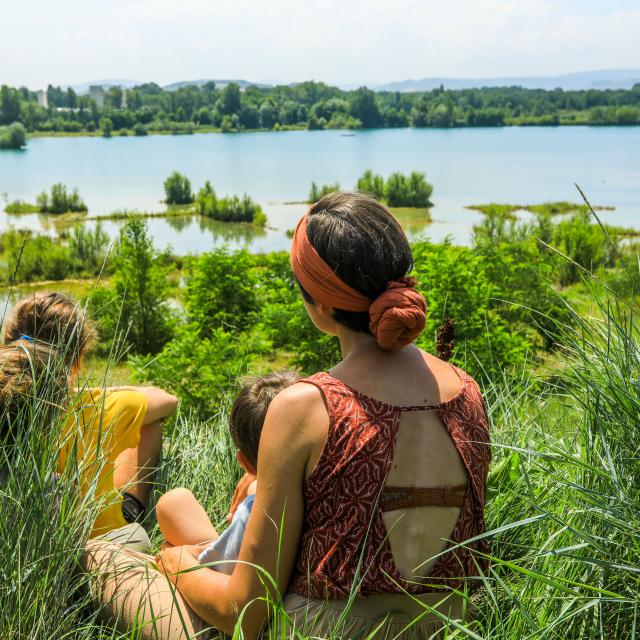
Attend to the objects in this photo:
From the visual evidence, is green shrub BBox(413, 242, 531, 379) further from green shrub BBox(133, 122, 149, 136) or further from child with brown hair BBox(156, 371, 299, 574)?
green shrub BBox(133, 122, 149, 136)

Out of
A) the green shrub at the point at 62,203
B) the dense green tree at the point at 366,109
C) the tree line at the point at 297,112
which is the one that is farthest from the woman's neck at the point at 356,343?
the dense green tree at the point at 366,109

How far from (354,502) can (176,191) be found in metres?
31.0

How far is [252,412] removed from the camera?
6.21ft

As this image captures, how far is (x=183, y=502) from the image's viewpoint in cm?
188

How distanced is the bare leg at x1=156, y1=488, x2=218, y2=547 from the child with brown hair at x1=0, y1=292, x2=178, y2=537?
10 centimetres

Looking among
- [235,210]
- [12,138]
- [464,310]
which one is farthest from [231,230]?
[12,138]

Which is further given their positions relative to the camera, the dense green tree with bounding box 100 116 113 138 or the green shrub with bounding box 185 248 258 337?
the dense green tree with bounding box 100 116 113 138

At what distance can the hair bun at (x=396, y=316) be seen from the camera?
1343mm

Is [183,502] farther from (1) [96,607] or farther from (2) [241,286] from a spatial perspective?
(2) [241,286]

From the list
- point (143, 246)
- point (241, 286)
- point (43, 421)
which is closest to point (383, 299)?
point (43, 421)

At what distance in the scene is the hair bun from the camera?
1.34 metres

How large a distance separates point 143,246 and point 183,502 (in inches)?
257

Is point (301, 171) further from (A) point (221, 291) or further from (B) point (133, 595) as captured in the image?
(B) point (133, 595)

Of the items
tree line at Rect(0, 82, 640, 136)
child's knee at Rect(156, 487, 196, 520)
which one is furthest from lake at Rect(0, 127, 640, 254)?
child's knee at Rect(156, 487, 196, 520)
